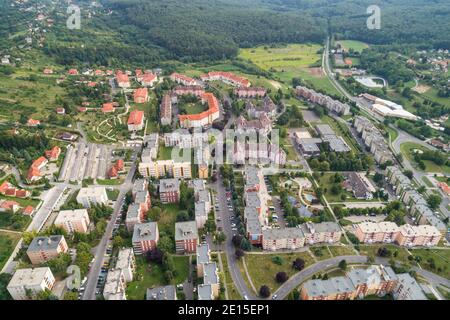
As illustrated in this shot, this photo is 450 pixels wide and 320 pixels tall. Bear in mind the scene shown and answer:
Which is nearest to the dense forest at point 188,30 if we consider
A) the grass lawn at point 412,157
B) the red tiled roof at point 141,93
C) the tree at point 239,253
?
the red tiled roof at point 141,93

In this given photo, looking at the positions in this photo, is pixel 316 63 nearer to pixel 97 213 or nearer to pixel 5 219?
pixel 97 213

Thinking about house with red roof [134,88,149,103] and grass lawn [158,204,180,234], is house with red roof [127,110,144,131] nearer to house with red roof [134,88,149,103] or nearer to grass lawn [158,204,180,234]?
house with red roof [134,88,149,103]

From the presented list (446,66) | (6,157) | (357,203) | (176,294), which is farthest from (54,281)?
(446,66)

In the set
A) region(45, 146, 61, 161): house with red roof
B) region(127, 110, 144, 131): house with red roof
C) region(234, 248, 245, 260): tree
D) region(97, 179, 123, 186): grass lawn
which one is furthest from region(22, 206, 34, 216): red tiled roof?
region(234, 248, 245, 260): tree


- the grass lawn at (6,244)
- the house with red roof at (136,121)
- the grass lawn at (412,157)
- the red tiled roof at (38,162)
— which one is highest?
the house with red roof at (136,121)

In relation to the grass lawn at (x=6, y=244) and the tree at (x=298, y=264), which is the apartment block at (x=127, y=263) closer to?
the grass lawn at (x=6, y=244)

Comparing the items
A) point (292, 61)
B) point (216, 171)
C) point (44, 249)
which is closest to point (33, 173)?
point (44, 249)
